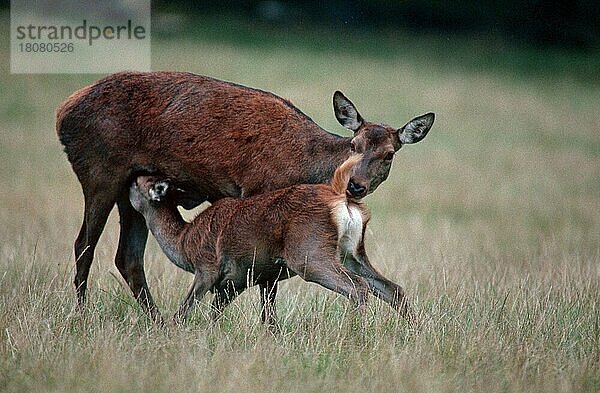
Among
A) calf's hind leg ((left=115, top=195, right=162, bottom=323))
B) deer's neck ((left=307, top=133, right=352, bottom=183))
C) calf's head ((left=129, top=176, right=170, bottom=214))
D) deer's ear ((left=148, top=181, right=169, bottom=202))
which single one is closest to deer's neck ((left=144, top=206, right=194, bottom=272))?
calf's head ((left=129, top=176, right=170, bottom=214))

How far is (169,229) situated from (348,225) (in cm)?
163

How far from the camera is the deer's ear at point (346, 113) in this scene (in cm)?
855

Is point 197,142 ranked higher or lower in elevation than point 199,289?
higher

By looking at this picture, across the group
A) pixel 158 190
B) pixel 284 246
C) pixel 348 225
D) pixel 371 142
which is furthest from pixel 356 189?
pixel 158 190

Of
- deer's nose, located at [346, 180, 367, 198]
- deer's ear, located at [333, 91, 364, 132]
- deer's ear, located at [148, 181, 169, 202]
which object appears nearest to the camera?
deer's nose, located at [346, 180, 367, 198]

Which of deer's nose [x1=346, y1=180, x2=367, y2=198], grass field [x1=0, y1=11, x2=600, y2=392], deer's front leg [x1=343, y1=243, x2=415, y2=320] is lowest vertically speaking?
grass field [x1=0, y1=11, x2=600, y2=392]

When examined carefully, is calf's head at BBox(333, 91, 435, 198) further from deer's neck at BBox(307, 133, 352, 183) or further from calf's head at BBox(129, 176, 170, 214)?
calf's head at BBox(129, 176, 170, 214)

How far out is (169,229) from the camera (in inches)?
348

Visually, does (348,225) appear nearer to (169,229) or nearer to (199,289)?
(199,289)

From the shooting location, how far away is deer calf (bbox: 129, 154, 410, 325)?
7.70m

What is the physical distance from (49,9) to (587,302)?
1790 cm

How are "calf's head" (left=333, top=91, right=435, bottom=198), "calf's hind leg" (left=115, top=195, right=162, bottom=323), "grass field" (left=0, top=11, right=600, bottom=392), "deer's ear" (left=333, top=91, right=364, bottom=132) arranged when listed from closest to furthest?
"grass field" (left=0, top=11, right=600, bottom=392), "calf's head" (left=333, top=91, right=435, bottom=198), "deer's ear" (left=333, top=91, right=364, bottom=132), "calf's hind leg" (left=115, top=195, right=162, bottom=323)

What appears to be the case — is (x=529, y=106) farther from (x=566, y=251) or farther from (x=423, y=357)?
(x=423, y=357)

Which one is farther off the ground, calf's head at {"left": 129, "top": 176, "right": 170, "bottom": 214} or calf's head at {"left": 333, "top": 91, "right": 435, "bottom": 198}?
calf's head at {"left": 333, "top": 91, "right": 435, "bottom": 198}
